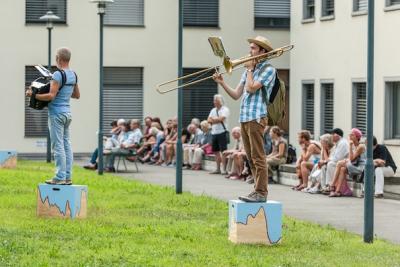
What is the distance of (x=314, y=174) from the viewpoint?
26.0 meters

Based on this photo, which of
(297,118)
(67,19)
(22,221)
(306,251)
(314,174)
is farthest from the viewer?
(67,19)

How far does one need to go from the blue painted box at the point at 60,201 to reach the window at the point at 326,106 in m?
19.9

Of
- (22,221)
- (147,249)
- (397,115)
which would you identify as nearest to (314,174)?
(397,115)

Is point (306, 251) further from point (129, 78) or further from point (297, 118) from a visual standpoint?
point (129, 78)

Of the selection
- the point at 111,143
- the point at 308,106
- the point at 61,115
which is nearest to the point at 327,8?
the point at 308,106

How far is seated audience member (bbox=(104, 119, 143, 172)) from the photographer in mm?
33469

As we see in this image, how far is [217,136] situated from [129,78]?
1108 cm

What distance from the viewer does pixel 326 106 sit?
37.2 metres

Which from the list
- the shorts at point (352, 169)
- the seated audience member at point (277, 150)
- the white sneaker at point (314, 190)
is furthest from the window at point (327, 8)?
the shorts at point (352, 169)

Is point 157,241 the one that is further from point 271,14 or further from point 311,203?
point 271,14

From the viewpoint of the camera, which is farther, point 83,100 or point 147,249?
point 83,100

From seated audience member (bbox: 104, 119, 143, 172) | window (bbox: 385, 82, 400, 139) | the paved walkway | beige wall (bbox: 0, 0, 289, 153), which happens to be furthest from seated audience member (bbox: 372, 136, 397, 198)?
beige wall (bbox: 0, 0, 289, 153)

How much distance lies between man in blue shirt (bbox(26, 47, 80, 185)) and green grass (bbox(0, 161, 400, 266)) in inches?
28.9

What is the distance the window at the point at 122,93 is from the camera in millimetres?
43250
